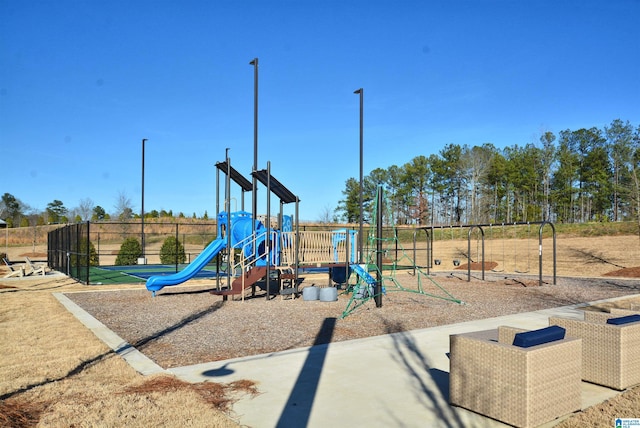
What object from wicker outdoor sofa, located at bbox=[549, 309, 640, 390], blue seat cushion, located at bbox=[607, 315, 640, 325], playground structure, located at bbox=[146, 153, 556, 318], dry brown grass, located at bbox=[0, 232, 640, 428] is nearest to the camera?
dry brown grass, located at bbox=[0, 232, 640, 428]

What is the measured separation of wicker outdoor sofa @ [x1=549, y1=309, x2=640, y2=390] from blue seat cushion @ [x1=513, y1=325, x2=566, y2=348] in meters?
0.88

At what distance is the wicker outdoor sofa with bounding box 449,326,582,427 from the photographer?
14.2 feet

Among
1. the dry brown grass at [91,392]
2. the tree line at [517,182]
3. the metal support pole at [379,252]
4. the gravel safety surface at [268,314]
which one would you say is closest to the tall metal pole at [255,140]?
the gravel safety surface at [268,314]

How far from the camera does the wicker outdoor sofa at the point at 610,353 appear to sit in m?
5.36

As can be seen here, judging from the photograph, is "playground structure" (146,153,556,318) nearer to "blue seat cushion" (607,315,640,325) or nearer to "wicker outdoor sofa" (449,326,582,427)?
"blue seat cushion" (607,315,640,325)

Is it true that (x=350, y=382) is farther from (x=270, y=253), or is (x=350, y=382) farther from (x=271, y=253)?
(x=271, y=253)

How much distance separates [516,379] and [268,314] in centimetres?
775

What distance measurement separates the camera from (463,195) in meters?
65.9

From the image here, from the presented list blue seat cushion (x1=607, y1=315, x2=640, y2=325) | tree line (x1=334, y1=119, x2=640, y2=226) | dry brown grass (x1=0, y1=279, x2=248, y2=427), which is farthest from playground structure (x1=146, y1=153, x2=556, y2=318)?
tree line (x1=334, y1=119, x2=640, y2=226)

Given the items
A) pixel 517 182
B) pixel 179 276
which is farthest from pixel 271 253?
pixel 517 182

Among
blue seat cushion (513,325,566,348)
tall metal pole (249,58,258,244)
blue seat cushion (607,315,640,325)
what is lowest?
blue seat cushion (607,315,640,325)

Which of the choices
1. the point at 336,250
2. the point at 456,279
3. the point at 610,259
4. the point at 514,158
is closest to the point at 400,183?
the point at 514,158

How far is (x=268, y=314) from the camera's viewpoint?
37.9ft

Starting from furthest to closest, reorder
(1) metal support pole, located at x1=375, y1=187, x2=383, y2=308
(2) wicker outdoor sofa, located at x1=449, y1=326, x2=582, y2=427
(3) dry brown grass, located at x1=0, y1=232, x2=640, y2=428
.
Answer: (1) metal support pole, located at x1=375, y1=187, x2=383, y2=308, (3) dry brown grass, located at x1=0, y1=232, x2=640, y2=428, (2) wicker outdoor sofa, located at x1=449, y1=326, x2=582, y2=427
